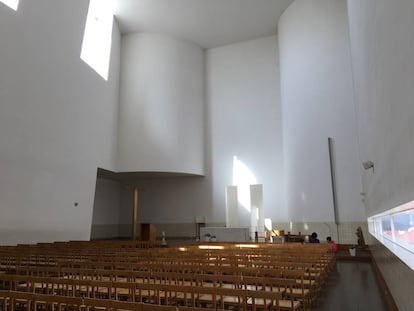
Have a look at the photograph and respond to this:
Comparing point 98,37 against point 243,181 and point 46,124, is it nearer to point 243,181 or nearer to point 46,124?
point 46,124

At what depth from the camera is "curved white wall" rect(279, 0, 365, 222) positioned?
13.8 m

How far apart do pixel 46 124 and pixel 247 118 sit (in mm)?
10204

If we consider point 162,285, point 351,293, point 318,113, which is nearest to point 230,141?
point 318,113

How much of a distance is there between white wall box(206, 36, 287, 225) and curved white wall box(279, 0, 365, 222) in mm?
1280

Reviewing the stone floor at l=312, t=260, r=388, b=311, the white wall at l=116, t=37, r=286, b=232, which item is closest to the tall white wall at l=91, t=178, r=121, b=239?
the white wall at l=116, t=37, r=286, b=232

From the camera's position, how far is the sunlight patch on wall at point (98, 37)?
14.3 m

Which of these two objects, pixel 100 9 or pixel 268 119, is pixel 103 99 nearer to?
pixel 100 9

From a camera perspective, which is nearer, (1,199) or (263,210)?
(1,199)

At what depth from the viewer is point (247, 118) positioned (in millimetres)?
18156

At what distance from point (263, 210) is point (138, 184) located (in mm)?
7439

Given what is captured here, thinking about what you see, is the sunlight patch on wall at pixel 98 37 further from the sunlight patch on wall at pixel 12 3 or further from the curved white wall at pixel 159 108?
the sunlight patch on wall at pixel 12 3

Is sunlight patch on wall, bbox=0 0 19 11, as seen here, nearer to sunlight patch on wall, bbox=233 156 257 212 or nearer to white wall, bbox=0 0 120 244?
white wall, bbox=0 0 120 244

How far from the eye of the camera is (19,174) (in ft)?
33.8

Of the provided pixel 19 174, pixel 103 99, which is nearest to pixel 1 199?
pixel 19 174
